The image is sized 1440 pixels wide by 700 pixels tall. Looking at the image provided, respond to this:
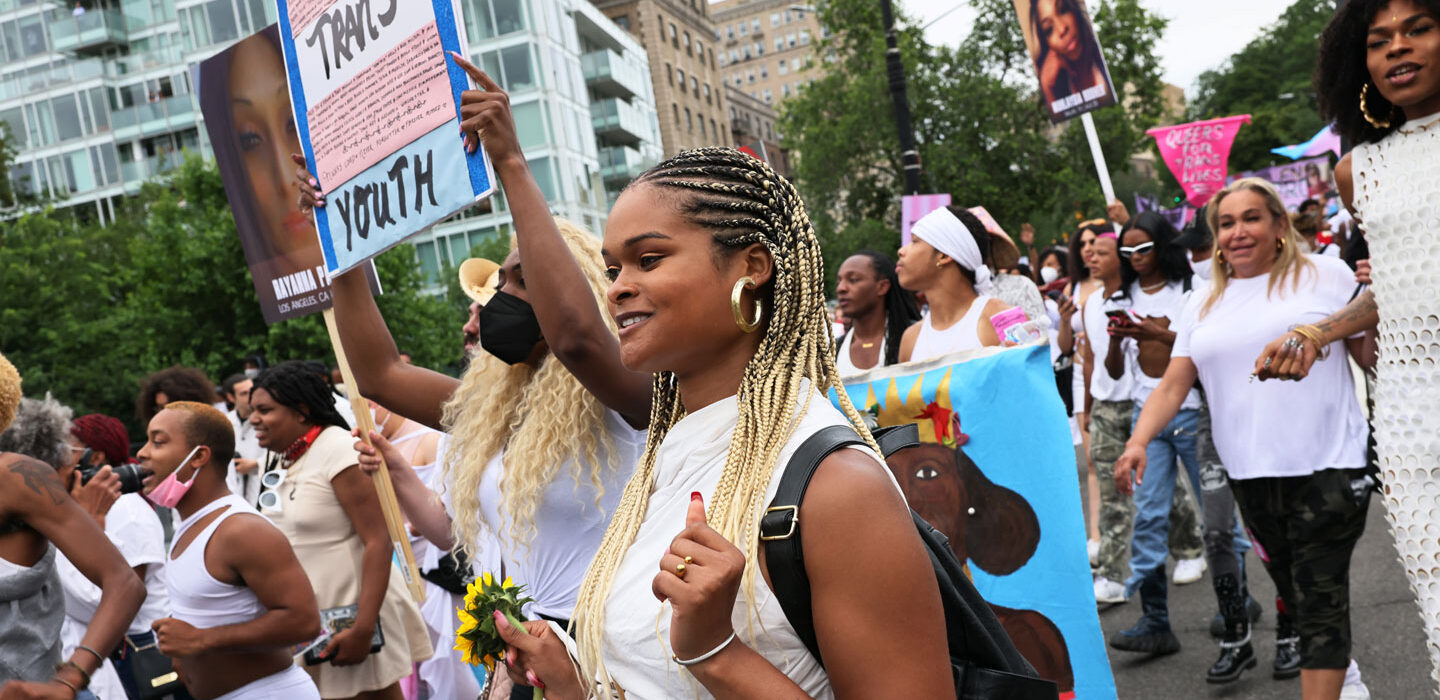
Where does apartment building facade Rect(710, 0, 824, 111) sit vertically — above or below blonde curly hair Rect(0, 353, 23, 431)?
above

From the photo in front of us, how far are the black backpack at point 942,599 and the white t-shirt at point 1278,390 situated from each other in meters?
3.05

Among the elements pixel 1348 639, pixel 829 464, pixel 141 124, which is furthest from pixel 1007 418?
pixel 141 124

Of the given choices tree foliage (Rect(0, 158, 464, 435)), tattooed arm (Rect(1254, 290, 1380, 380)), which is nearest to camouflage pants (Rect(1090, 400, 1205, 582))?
tattooed arm (Rect(1254, 290, 1380, 380))

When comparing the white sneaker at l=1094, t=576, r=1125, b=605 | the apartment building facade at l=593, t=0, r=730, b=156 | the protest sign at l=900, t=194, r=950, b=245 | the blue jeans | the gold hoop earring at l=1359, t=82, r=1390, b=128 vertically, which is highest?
the apartment building facade at l=593, t=0, r=730, b=156

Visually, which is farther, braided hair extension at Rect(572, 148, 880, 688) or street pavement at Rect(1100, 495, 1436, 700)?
street pavement at Rect(1100, 495, 1436, 700)

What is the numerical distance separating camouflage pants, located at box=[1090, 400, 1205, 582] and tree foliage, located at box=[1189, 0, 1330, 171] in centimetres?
6176

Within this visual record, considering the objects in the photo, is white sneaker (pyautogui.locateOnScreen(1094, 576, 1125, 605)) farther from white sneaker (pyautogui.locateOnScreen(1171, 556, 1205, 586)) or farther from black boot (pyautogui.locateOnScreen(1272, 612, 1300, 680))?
black boot (pyautogui.locateOnScreen(1272, 612, 1300, 680))

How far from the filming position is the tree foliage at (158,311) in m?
27.4

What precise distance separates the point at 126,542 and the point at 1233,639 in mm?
5176

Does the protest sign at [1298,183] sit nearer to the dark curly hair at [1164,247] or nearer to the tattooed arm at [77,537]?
the dark curly hair at [1164,247]

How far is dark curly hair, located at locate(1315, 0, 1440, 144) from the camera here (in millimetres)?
3465

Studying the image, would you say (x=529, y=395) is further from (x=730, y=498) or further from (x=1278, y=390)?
(x=1278, y=390)

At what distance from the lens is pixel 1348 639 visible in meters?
4.37

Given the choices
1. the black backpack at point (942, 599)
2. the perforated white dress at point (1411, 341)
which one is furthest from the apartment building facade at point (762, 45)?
the black backpack at point (942, 599)
